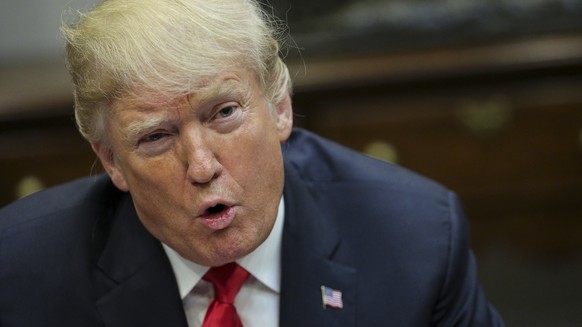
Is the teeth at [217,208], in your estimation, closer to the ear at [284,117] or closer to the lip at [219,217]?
the lip at [219,217]

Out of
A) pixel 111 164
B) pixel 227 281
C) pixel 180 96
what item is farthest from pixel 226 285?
pixel 180 96

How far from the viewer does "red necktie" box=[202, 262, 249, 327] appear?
2230 mm

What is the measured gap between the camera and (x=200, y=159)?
1.97m

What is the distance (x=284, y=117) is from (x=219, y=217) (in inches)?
12.2

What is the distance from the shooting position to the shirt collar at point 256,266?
227 centimetres

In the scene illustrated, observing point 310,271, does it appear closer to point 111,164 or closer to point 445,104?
point 111,164

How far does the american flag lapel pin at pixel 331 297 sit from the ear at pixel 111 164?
→ 1.59ft

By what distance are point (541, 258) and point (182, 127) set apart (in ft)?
7.29

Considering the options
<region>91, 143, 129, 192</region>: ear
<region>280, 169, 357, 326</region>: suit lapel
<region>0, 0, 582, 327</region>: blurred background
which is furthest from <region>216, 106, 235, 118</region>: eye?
<region>0, 0, 582, 327</region>: blurred background

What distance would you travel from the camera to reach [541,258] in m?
3.85

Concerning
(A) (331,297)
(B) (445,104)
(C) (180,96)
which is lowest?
(B) (445,104)

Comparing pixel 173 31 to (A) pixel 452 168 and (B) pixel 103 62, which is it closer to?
(B) pixel 103 62

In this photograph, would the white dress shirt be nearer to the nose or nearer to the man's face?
the man's face

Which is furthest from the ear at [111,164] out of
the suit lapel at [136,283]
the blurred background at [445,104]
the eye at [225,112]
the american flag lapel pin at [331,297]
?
the blurred background at [445,104]
